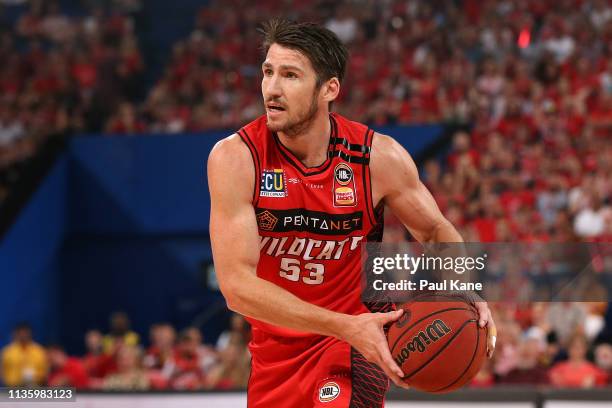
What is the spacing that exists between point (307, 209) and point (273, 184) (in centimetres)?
19

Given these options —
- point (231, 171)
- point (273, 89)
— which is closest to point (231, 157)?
point (231, 171)

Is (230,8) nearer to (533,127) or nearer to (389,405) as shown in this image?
(533,127)

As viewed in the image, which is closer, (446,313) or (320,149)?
(446,313)

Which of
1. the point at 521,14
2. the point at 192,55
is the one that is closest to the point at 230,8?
the point at 192,55

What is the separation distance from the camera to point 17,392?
259 inches

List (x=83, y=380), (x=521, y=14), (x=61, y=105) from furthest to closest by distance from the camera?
(x=61, y=105) < (x=521, y=14) < (x=83, y=380)

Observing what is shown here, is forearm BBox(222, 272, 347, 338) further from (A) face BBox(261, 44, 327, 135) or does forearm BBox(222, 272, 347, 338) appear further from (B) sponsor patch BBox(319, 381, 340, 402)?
(A) face BBox(261, 44, 327, 135)

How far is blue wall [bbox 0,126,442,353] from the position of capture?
14.5 metres

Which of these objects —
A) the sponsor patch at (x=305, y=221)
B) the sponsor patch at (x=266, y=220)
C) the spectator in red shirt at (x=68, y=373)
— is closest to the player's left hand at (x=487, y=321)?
the sponsor patch at (x=305, y=221)

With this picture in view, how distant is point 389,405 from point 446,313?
123 inches

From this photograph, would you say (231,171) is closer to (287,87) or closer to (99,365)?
(287,87)

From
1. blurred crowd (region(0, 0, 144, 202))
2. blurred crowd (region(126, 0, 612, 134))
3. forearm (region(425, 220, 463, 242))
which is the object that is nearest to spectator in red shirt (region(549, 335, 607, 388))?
blurred crowd (region(126, 0, 612, 134))

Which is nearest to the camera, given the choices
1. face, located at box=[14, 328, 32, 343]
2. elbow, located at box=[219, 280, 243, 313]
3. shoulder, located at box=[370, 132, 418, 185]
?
elbow, located at box=[219, 280, 243, 313]

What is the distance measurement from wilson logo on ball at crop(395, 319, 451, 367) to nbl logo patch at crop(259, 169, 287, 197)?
34.2 inches
